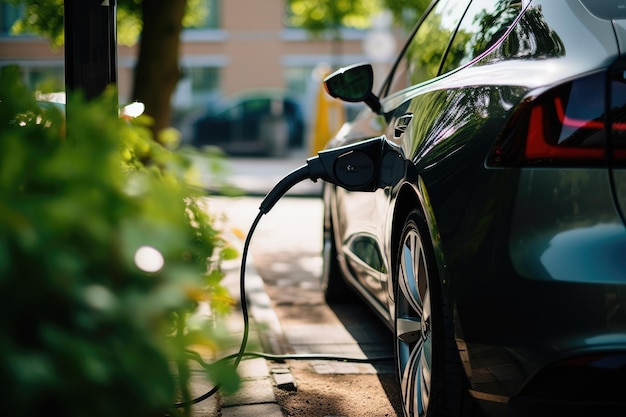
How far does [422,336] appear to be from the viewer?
3.04 m

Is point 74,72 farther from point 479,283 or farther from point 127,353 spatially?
point 127,353

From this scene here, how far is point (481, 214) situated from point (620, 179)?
14.0 inches

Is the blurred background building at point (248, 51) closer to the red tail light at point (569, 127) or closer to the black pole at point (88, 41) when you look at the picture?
the black pole at point (88, 41)

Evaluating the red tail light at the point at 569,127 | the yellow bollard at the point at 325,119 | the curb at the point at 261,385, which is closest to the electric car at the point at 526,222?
the red tail light at the point at 569,127

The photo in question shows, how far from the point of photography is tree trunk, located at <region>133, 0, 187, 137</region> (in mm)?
9898

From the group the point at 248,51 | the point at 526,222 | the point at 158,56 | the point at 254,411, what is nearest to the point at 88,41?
the point at 254,411

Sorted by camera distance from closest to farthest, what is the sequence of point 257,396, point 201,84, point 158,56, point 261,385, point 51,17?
point 257,396, point 261,385, point 158,56, point 51,17, point 201,84

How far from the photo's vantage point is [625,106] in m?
2.33

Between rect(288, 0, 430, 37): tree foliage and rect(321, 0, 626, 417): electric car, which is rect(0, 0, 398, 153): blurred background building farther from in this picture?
rect(321, 0, 626, 417): electric car

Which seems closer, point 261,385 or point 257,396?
point 257,396

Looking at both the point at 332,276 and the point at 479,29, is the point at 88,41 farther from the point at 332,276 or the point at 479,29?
the point at 332,276

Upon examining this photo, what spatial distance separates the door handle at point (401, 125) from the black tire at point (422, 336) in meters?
0.37

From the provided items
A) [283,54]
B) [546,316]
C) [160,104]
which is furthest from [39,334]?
[283,54]

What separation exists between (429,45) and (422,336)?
4.80ft
